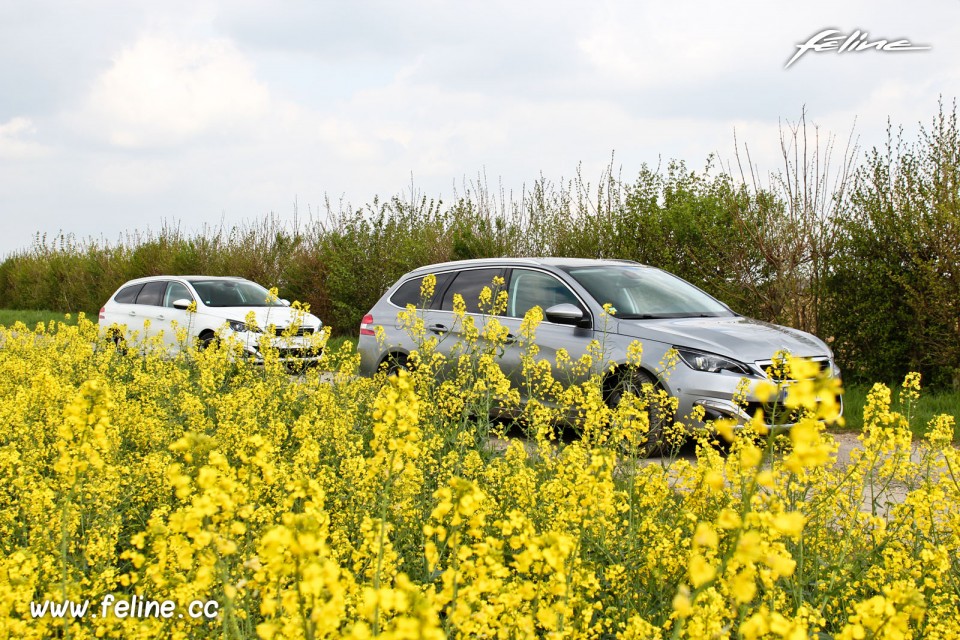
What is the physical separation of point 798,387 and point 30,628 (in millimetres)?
2505

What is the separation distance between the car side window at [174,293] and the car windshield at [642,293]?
8122 mm

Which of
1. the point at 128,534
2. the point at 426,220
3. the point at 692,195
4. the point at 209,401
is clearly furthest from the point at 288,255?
the point at 128,534

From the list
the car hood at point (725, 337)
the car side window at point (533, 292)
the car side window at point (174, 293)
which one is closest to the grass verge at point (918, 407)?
the car hood at point (725, 337)

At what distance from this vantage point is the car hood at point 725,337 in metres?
6.41

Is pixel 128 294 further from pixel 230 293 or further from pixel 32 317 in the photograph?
pixel 32 317

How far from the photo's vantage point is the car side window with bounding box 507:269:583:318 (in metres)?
7.44

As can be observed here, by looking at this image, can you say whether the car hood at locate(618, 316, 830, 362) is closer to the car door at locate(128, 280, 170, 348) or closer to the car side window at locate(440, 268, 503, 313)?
the car side window at locate(440, 268, 503, 313)

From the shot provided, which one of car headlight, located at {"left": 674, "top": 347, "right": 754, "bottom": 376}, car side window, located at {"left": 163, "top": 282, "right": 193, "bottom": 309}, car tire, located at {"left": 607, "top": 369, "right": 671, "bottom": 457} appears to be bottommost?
car tire, located at {"left": 607, "top": 369, "right": 671, "bottom": 457}

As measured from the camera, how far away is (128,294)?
579 inches

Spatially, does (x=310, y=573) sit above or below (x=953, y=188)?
below

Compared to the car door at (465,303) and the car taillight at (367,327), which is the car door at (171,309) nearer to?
the car taillight at (367,327)

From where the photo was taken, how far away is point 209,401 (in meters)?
6.09

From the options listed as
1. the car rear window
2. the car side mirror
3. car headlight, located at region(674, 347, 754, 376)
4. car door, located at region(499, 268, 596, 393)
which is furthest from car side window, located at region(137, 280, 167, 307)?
car headlight, located at region(674, 347, 754, 376)

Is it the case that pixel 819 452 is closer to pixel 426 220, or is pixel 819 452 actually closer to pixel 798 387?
pixel 798 387
